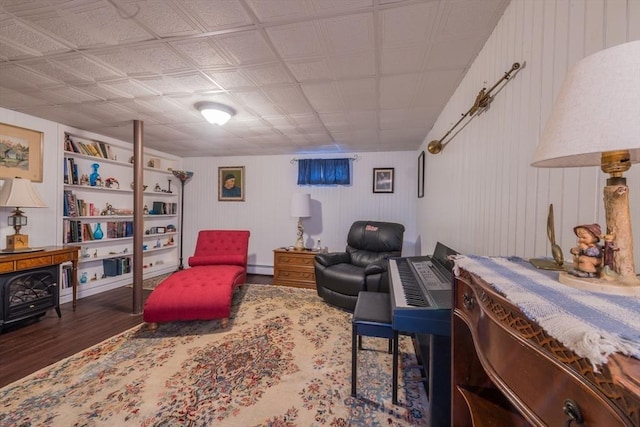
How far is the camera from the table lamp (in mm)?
406

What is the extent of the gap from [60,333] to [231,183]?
3.04 meters

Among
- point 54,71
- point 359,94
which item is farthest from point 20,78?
point 359,94

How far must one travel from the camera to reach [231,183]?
478 cm

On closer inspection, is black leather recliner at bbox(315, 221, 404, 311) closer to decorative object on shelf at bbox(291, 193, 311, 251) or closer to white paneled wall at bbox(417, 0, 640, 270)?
decorative object on shelf at bbox(291, 193, 311, 251)

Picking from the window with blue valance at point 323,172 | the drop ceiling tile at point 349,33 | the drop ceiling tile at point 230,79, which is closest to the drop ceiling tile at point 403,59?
the drop ceiling tile at point 349,33

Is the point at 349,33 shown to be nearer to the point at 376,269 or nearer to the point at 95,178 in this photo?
the point at 376,269

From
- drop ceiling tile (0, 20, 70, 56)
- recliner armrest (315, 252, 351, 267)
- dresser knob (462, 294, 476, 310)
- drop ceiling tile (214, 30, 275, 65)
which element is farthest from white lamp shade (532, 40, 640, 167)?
recliner armrest (315, 252, 351, 267)

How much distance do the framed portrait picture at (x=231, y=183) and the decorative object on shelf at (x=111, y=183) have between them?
5.06 ft

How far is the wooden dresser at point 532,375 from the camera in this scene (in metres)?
0.28

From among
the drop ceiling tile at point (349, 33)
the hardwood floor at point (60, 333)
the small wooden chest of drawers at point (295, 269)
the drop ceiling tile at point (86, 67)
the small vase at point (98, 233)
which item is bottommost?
the hardwood floor at point (60, 333)

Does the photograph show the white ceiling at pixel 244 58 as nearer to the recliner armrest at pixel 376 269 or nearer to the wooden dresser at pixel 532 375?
the wooden dresser at pixel 532 375

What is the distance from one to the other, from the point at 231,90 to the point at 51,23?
41.5 inches

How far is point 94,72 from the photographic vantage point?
1.92 meters

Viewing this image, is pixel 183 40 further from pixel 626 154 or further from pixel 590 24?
pixel 626 154
